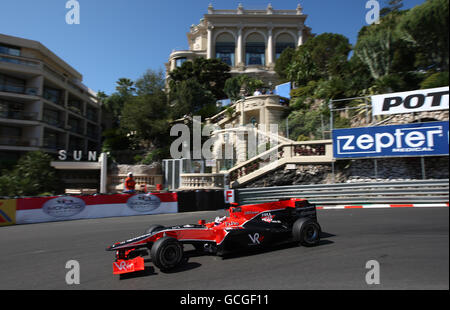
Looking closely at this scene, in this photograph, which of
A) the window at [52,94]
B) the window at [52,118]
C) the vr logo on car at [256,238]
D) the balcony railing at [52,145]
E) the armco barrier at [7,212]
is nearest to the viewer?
the vr logo on car at [256,238]

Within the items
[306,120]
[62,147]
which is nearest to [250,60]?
[62,147]

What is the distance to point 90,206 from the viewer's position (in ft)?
41.5

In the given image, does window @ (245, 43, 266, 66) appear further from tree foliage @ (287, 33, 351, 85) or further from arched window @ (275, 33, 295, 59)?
tree foliage @ (287, 33, 351, 85)

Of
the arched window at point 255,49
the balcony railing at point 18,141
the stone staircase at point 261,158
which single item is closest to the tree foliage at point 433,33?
the stone staircase at point 261,158

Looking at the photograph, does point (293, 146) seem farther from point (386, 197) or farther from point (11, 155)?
point (11, 155)

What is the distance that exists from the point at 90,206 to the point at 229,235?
32.1ft

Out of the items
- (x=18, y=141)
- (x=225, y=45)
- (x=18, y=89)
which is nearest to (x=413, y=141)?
(x=18, y=141)

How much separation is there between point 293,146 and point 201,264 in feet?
40.9

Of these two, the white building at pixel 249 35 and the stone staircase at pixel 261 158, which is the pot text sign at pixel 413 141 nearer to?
the stone staircase at pixel 261 158

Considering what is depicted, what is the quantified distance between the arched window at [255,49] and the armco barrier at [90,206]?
50152 millimetres

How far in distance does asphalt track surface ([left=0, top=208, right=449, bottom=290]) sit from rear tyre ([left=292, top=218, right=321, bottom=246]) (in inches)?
6.7

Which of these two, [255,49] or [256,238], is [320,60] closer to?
[255,49]

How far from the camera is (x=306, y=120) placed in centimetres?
1886

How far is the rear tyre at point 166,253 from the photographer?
14.9ft
